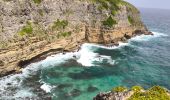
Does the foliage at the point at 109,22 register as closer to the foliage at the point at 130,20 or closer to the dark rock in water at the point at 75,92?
the foliage at the point at 130,20

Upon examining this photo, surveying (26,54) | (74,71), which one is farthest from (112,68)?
(26,54)

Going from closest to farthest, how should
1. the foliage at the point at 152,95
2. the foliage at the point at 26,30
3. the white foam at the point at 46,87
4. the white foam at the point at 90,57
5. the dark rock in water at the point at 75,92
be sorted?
the foliage at the point at 152,95, the dark rock in water at the point at 75,92, the white foam at the point at 46,87, the foliage at the point at 26,30, the white foam at the point at 90,57

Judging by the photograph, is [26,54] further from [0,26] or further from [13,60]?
[0,26]

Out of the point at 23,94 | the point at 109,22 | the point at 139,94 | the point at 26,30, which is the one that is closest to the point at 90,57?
the point at 109,22

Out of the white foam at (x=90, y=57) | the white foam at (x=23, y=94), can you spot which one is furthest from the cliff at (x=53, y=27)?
the white foam at (x=23, y=94)

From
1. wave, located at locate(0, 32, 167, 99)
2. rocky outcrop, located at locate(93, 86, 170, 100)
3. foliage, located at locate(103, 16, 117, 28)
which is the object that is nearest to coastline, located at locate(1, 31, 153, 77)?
wave, located at locate(0, 32, 167, 99)
